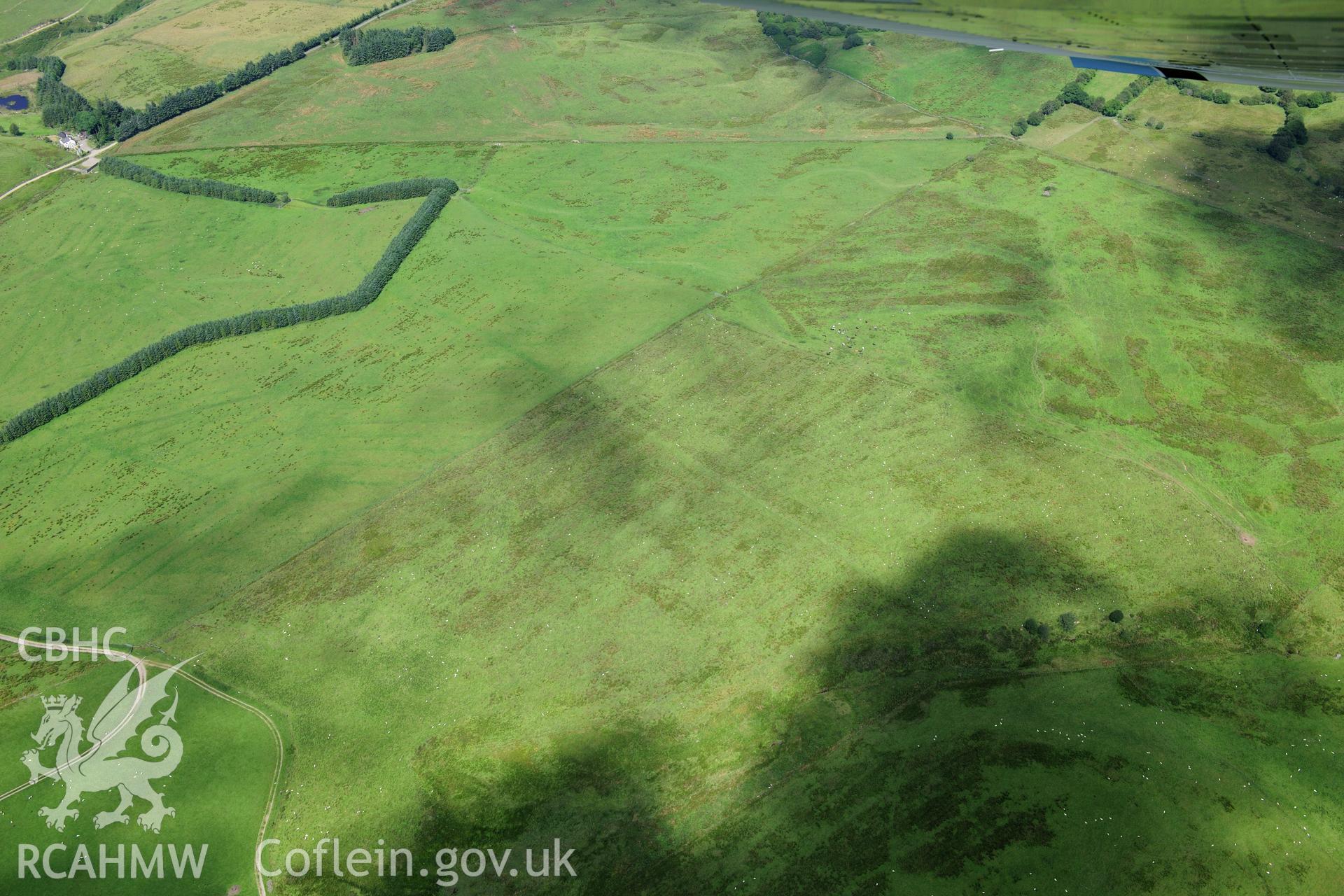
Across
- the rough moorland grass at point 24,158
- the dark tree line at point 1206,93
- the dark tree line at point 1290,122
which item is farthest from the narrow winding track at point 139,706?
the dark tree line at point 1206,93

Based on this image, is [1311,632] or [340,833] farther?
[1311,632]

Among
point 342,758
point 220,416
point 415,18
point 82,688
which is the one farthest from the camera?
point 415,18

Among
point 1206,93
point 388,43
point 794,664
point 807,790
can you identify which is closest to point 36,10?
point 388,43

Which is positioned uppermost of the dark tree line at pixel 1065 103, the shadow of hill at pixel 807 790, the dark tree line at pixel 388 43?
the dark tree line at pixel 388 43

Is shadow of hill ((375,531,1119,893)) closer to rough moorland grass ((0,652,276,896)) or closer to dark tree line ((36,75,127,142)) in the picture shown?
rough moorland grass ((0,652,276,896))

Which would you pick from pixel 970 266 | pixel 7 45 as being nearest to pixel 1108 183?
pixel 970 266

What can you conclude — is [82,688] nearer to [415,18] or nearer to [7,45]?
[415,18]

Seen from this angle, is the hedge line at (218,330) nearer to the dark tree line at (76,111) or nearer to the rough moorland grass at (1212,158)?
the dark tree line at (76,111)
